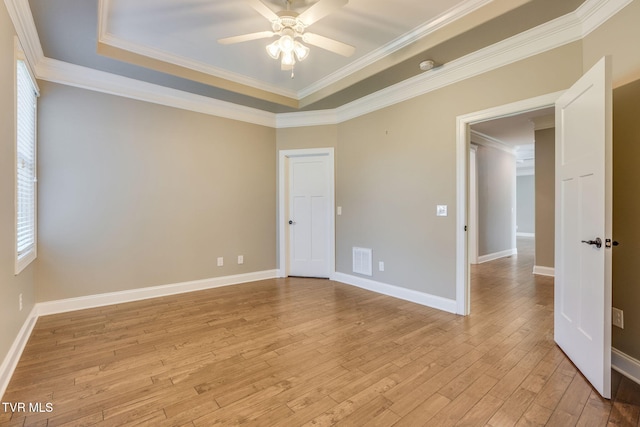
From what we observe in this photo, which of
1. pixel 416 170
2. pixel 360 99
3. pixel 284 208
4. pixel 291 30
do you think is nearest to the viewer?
pixel 291 30

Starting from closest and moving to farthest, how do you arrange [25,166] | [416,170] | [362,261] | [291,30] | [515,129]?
[291,30], [25,166], [416,170], [362,261], [515,129]

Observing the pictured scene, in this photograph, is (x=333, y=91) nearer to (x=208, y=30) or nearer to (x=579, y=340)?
(x=208, y=30)

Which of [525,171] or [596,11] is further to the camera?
[525,171]

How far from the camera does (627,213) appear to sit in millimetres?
2070

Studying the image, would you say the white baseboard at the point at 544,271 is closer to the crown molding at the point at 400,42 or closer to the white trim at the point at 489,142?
the white trim at the point at 489,142

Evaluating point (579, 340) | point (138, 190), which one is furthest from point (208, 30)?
point (579, 340)

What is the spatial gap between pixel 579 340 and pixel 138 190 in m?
4.57

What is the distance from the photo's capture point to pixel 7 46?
2.05 meters

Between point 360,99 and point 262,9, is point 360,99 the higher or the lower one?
the higher one

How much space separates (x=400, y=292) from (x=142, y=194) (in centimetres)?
351

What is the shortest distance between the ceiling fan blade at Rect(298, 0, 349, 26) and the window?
7.44 ft

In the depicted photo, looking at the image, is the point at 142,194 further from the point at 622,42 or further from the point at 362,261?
the point at 622,42

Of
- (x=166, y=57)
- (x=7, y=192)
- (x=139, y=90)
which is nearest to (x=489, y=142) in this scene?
(x=166, y=57)

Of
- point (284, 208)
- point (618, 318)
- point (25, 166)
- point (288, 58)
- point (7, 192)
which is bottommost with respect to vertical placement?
point (618, 318)
